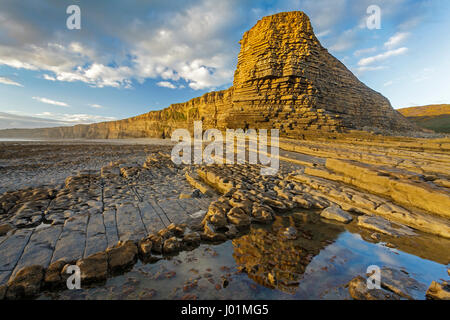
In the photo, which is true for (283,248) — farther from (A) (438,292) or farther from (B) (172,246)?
(B) (172,246)

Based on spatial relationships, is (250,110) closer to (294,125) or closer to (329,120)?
(294,125)

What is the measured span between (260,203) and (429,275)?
3.39 m

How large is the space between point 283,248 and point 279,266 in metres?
0.57

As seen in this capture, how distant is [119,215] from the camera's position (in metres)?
4.58

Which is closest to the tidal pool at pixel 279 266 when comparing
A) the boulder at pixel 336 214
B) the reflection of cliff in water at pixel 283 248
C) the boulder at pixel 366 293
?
the reflection of cliff in water at pixel 283 248

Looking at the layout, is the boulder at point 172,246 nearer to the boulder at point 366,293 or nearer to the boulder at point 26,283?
the boulder at point 26,283

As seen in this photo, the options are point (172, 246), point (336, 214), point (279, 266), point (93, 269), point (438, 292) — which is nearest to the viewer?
point (438, 292)

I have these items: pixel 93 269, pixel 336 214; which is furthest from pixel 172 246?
pixel 336 214

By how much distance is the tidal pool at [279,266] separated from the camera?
8.05 ft

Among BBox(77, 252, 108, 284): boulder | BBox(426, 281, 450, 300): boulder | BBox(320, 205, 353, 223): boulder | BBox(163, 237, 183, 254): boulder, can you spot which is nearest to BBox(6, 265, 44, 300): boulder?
BBox(77, 252, 108, 284): boulder

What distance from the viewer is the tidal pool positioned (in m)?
2.45

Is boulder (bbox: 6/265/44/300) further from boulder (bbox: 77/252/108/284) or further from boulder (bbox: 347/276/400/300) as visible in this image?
boulder (bbox: 347/276/400/300)

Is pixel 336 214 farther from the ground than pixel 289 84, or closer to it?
closer to it

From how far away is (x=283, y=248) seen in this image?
3.50 meters
